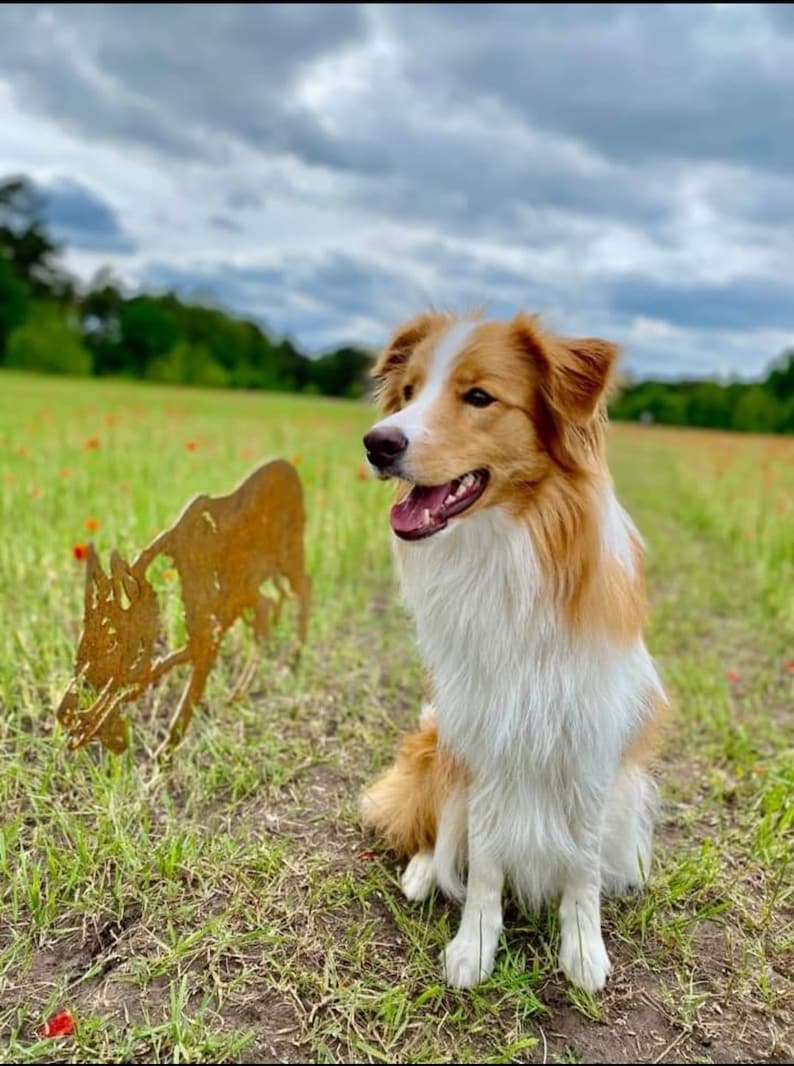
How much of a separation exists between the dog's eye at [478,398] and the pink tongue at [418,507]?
0.77 ft

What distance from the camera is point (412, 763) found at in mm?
2699

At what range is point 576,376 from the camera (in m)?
2.12

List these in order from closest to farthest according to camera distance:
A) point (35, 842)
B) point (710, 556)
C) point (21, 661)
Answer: point (35, 842) < point (21, 661) < point (710, 556)

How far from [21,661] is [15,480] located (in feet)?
9.75

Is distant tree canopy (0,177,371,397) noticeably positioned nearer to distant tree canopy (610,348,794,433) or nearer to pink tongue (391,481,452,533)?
distant tree canopy (610,348,794,433)

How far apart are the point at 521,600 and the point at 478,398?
0.54 metres

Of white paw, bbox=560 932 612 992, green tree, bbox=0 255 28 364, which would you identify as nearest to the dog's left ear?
white paw, bbox=560 932 612 992

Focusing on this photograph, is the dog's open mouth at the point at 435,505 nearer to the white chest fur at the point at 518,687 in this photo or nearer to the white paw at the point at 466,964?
the white chest fur at the point at 518,687

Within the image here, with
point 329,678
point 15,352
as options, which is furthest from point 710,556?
point 15,352

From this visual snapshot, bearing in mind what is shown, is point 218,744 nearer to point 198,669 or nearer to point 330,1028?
point 198,669

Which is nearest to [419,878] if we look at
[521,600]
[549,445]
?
[521,600]

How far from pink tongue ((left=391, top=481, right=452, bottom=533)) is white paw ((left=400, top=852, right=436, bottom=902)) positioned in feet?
3.83

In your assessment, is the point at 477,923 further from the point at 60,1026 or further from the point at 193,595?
the point at 193,595

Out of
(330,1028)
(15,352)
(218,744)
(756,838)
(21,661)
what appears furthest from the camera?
(15,352)
